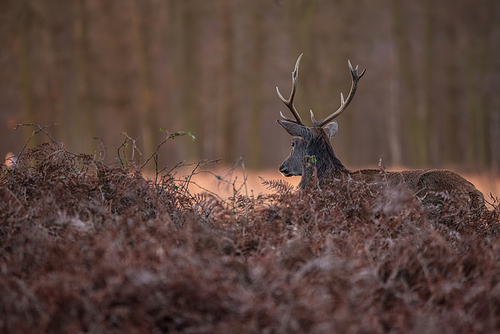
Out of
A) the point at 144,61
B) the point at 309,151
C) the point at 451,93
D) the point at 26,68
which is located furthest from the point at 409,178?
the point at 451,93

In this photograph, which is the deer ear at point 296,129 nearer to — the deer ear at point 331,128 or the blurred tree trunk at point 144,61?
the deer ear at point 331,128

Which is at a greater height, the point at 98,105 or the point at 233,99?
the point at 98,105

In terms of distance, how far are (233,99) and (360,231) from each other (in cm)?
1494

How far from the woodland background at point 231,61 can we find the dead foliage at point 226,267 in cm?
1175

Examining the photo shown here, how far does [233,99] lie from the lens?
17.8m

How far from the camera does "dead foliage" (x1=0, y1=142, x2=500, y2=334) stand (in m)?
2.04

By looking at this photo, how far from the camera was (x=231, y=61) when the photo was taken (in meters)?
17.5

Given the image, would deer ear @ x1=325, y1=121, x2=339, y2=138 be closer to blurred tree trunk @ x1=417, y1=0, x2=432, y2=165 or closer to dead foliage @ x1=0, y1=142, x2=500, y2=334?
dead foliage @ x1=0, y1=142, x2=500, y2=334

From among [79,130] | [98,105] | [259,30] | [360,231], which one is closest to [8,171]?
[360,231]

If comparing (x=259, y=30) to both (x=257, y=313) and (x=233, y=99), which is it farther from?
(x=257, y=313)

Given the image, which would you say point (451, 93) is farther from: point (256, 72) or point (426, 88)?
point (256, 72)

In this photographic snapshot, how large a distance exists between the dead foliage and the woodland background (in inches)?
463

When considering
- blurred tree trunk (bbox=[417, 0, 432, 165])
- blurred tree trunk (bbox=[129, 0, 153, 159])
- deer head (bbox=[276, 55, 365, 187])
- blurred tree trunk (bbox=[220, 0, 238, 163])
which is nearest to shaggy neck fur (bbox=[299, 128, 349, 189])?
deer head (bbox=[276, 55, 365, 187])

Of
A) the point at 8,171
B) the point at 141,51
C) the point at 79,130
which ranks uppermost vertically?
the point at 141,51
